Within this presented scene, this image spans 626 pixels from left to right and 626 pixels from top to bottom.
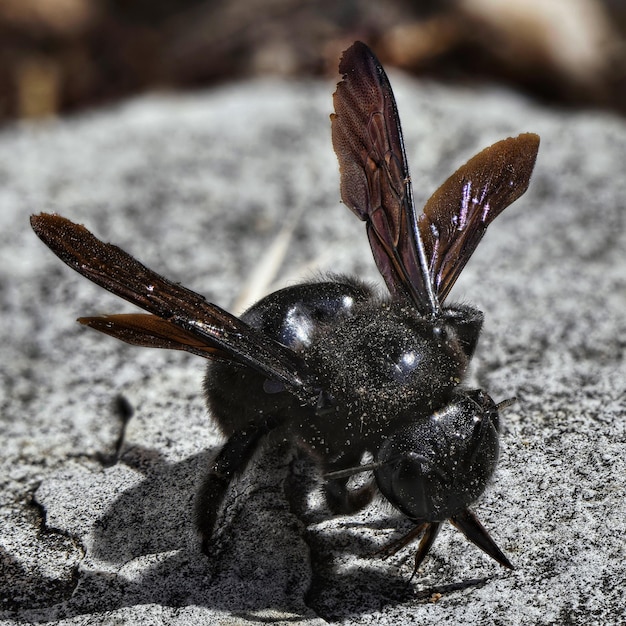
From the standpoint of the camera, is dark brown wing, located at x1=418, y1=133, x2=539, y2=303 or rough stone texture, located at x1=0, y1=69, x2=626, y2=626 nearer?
rough stone texture, located at x1=0, y1=69, x2=626, y2=626

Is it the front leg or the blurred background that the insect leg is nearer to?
the front leg

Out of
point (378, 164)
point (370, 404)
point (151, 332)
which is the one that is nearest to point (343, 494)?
point (370, 404)

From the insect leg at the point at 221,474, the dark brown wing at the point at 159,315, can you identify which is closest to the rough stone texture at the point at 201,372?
the insect leg at the point at 221,474

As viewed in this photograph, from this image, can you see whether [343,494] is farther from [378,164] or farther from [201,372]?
[201,372]

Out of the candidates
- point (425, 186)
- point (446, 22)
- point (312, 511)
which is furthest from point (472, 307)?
point (446, 22)

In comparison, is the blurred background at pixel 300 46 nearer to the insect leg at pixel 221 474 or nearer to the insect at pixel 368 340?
the insect at pixel 368 340

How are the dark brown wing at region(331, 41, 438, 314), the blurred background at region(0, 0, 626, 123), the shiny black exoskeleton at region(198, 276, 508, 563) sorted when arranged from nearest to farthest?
the shiny black exoskeleton at region(198, 276, 508, 563)
the dark brown wing at region(331, 41, 438, 314)
the blurred background at region(0, 0, 626, 123)

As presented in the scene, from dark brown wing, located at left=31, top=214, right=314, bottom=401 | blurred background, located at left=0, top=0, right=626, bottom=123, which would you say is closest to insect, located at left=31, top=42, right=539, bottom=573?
dark brown wing, located at left=31, top=214, right=314, bottom=401
